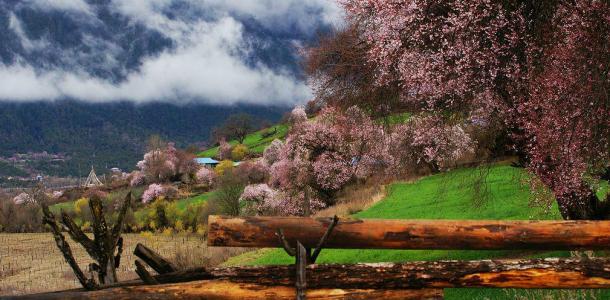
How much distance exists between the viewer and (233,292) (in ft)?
20.4

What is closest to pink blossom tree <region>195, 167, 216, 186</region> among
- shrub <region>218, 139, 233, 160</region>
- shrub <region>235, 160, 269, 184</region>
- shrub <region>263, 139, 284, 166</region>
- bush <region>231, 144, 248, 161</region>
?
shrub <region>263, 139, 284, 166</region>

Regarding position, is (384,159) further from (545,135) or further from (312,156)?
(545,135)

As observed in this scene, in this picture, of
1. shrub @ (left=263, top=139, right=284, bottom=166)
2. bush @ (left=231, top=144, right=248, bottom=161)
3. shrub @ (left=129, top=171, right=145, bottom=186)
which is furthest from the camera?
bush @ (left=231, top=144, right=248, bottom=161)

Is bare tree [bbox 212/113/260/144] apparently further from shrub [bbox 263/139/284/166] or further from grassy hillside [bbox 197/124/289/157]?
shrub [bbox 263/139/284/166]

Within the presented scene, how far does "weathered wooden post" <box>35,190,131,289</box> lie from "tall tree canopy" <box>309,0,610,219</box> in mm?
8932

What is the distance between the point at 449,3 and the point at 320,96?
722 cm

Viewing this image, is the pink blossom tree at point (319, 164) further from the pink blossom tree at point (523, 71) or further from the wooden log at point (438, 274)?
the wooden log at point (438, 274)

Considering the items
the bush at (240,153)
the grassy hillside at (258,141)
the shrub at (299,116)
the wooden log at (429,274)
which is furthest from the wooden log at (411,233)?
the bush at (240,153)

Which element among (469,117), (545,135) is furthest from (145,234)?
(545,135)

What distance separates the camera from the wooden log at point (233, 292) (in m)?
6.05

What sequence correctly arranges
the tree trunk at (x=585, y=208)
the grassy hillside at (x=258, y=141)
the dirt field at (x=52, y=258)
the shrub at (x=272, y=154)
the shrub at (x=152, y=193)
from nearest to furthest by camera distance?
the tree trunk at (x=585, y=208) < the dirt field at (x=52, y=258) < the shrub at (x=272, y=154) < the shrub at (x=152, y=193) < the grassy hillside at (x=258, y=141)

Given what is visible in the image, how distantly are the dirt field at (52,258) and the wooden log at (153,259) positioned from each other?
24.5 meters

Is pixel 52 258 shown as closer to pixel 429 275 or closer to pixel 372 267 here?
pixel 372 267

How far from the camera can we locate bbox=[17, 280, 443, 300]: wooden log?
605 centimetres
